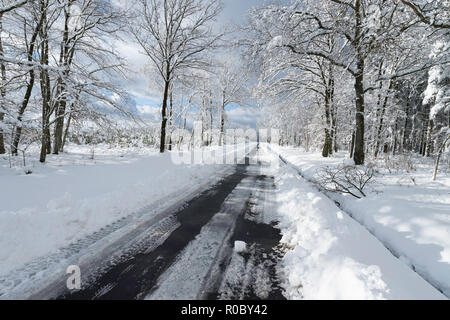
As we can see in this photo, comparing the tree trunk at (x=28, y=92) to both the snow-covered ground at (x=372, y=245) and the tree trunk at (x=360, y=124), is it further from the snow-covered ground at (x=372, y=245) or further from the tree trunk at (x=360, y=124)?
the tree trunk at (x=360, y=124)

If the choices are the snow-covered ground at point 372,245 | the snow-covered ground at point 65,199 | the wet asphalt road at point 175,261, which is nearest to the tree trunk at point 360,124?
the snow-covered ground at point 372,245

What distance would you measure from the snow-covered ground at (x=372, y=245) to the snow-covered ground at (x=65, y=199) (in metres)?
3.49

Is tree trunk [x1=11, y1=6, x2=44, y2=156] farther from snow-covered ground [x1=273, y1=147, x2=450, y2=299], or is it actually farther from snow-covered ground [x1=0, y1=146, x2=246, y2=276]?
snow-covered ground [x1=273, y1=147, x2=450, y2=299]

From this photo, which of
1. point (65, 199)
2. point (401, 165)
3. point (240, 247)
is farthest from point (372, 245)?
point (401, 165)

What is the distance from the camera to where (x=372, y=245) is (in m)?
3.18

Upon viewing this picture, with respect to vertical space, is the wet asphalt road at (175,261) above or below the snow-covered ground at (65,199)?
below

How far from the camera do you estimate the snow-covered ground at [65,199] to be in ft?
9.79

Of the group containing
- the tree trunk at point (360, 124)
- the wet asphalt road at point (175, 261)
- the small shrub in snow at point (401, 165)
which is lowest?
the wet asphalt road at point (175, 261)

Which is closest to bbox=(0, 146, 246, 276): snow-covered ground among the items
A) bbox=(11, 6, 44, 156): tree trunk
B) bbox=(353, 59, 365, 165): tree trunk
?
bbox=(11, 6, 44, 156): tree trunk

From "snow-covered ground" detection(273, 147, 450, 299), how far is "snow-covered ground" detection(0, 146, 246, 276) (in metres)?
3.49

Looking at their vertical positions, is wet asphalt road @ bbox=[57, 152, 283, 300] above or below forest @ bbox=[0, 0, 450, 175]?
below

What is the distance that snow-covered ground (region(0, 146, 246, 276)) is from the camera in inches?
117

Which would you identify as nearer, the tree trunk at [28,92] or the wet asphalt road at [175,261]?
the wet asphalt road at [175,261]

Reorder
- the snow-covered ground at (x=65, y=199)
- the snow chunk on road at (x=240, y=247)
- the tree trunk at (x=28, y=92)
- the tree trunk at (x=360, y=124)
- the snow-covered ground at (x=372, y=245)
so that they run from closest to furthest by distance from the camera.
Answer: the snow-covered ground at (x=372, y=245) < the snow-covered ground at (x=65, y=199) < the snow chunk on road at (x=240, y=247) < the tree trunk at (x=28, y=92) < the tree trunk at (x=360, y=124)
